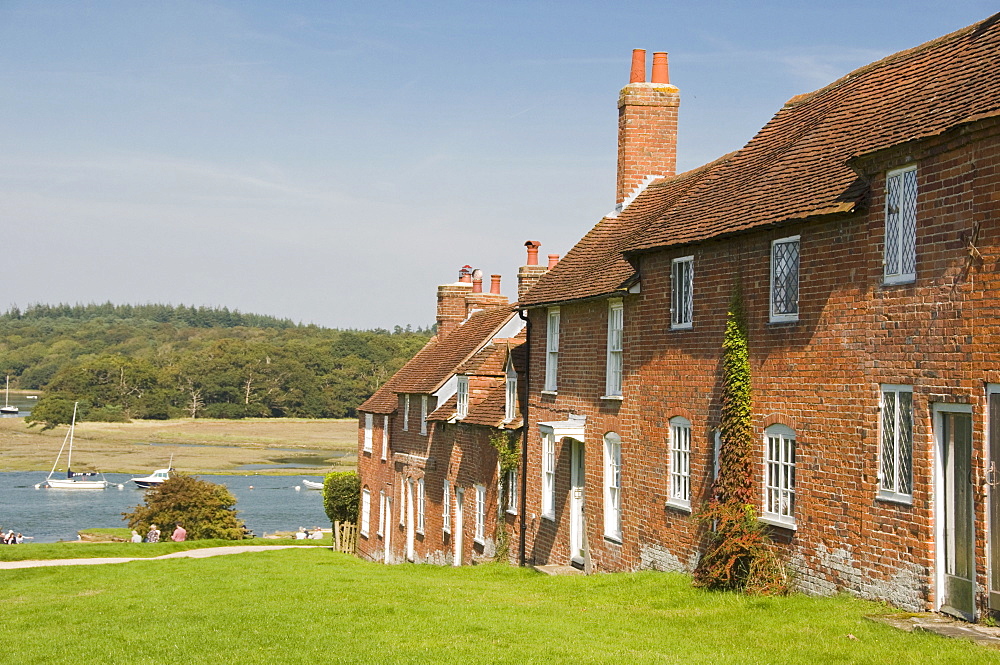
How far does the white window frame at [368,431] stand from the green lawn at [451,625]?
20.3 meters

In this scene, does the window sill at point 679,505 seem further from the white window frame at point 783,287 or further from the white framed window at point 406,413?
the white framed window at point 406,413

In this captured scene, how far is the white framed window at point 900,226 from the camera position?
13406mm

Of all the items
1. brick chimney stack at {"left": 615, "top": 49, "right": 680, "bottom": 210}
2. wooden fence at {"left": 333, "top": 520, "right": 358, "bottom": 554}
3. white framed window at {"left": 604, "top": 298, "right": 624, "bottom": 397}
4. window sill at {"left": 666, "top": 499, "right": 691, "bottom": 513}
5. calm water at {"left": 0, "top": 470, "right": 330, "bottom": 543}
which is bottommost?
calm water at {"left": 0, "top": 470, "right": 330, "bottom": 543}

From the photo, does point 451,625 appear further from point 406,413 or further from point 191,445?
point 191,445

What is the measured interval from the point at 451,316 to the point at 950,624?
29900 millimetres

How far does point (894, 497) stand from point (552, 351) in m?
12.7

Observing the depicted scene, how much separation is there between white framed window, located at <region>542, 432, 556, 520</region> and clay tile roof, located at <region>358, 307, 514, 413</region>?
911 cm

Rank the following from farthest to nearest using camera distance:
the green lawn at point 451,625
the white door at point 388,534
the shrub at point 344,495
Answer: the shrub at point 344,495 < the white door at point 388,534 < the green lawn at point 451,625

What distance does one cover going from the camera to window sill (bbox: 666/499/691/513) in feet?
60.8

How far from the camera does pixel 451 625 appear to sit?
48.6 feet

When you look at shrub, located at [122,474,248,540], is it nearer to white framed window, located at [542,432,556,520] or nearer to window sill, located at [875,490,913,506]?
white framed window, located at [542,432,556,520]

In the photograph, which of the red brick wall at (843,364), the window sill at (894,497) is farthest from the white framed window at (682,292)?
the window sill at (894,497)

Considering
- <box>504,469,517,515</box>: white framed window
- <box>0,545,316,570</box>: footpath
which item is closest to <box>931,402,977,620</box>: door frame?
<box>504,469,517,515</box>: white framed window

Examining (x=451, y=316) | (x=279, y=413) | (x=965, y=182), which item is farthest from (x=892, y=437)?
(x=279, y=413)
